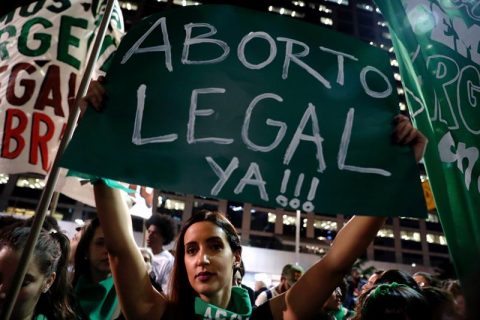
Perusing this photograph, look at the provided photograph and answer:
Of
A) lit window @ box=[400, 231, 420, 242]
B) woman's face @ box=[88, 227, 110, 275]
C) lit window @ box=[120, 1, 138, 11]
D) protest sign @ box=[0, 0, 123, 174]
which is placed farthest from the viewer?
lit window @ box=[400, 231, 420, 242]

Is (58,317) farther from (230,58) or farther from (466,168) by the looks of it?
(466,168)

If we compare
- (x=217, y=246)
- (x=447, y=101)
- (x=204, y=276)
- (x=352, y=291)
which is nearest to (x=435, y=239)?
(x=352, y=291)

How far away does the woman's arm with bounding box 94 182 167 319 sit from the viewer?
170 cm

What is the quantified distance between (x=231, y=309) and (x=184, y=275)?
30cm

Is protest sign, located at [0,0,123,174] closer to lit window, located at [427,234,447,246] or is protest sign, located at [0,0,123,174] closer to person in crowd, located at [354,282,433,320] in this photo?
person in crowd, located at [354,282,433,320]

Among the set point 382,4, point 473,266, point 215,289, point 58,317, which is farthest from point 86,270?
point 382,4

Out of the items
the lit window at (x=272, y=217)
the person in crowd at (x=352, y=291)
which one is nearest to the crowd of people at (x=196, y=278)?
the person in crowd at (x=352, y=291)

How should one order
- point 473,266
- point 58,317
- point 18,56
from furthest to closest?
point 18,56
point 58,317
point 473,266

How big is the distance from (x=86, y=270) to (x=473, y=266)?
2.50 m

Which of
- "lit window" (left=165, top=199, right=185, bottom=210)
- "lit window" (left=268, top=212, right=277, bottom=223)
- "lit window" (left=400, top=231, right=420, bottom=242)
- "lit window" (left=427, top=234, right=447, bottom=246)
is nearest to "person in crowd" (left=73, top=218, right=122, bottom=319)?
"lit window" (left=165, top=199, right=185, bottom=210)

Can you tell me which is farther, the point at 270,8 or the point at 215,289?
the point at 270,8

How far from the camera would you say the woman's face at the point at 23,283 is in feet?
5.69

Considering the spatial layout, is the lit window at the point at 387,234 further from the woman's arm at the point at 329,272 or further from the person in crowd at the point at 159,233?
the woman's arm at the point at 329,272

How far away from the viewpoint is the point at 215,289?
187 centimetres
